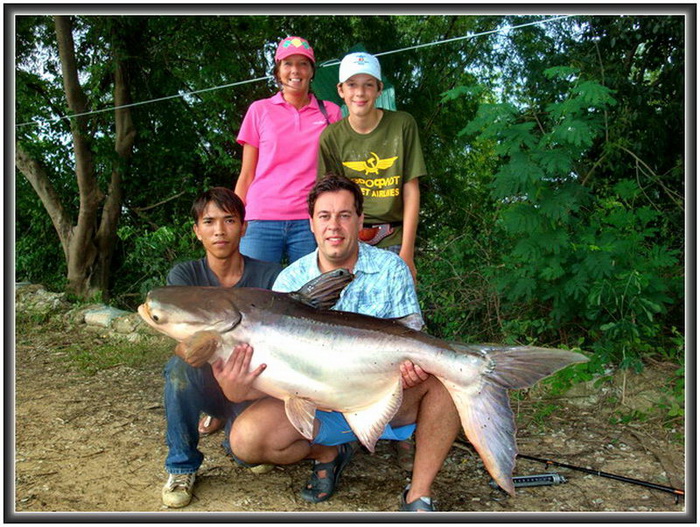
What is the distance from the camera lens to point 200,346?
8.05ft

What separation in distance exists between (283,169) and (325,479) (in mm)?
1939

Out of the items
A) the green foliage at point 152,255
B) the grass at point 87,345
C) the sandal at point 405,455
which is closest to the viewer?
the sandal at point 405,455

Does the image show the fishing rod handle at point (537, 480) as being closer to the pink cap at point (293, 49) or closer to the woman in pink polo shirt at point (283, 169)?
the woman in pink polo shirt at point (283, 169)

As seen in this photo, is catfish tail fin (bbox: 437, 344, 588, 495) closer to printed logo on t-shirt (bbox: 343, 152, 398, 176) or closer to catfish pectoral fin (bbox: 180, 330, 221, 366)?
catfish pectoral fin (bbox: 180, 330, 221, 366)

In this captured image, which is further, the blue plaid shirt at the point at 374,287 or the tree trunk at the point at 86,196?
the tree trunk at the point at 86,196

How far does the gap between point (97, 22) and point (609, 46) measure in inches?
241

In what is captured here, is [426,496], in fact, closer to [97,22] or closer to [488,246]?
[488,246]

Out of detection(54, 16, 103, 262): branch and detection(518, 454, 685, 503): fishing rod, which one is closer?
detection(518, 454, 685, 503): fishing rod

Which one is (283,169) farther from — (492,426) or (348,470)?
(492,426)

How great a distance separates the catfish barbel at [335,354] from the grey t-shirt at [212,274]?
0.62 meters

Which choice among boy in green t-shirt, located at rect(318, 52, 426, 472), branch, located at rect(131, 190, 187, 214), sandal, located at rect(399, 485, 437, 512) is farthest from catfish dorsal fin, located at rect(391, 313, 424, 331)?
branch, located at rect(131, 190, 187, 214)

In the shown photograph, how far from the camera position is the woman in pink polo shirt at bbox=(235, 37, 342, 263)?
3.99 meters

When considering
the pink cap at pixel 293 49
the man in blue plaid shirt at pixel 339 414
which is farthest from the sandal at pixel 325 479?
the pink cap at pixel 293 49

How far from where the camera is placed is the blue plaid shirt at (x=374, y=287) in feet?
9.85
